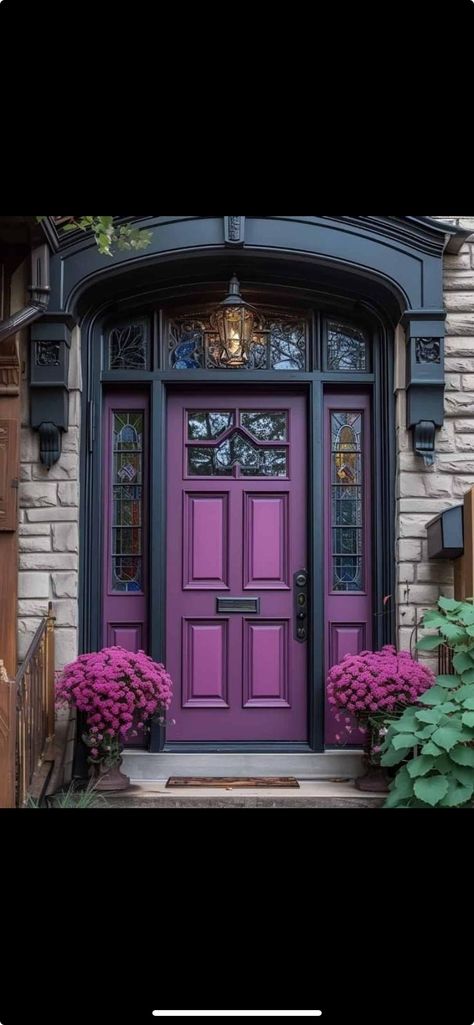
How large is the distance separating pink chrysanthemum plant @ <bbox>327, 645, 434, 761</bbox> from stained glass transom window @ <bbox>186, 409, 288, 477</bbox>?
1.21m

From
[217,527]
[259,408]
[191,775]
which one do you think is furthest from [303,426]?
[191,775]

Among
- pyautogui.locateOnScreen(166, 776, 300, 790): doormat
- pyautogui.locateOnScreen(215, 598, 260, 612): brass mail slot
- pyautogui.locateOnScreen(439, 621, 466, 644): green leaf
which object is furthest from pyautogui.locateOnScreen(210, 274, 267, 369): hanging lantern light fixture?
pyautogui.locateOnScreen(166, 776, 300, 790): doormat

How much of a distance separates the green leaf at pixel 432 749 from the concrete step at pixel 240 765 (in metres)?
1.16

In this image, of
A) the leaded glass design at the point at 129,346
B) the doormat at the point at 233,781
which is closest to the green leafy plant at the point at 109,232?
the leaded glass design at the point at 129,346

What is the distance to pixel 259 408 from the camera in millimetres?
5824

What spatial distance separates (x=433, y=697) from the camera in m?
4.54

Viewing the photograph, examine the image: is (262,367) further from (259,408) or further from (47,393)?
(47,393)

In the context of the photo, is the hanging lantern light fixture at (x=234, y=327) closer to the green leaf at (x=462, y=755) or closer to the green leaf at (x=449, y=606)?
the green leaf at (x=449, y=606)

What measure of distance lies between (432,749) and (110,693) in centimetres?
148

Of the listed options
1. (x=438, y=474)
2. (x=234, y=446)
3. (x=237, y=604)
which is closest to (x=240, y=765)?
(x=237, y=604)

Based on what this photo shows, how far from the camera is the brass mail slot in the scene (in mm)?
5711

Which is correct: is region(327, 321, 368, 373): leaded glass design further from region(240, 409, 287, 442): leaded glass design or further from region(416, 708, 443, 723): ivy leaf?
region(416, 708, 443, 723): ivy leaf

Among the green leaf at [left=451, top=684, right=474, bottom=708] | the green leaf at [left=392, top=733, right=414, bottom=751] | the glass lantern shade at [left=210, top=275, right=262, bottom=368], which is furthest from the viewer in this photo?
the glass lantern shade at [left=210, top=275, right=262, bottom=368]

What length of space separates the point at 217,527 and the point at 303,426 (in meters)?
0.71
